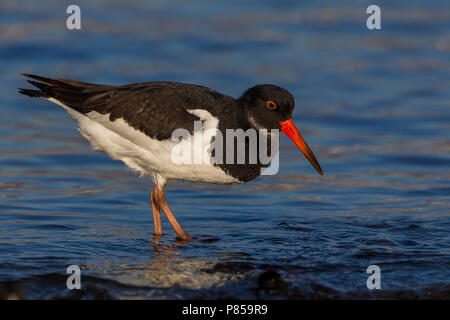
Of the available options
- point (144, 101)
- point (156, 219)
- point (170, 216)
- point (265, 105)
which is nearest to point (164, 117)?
point (144, 101)

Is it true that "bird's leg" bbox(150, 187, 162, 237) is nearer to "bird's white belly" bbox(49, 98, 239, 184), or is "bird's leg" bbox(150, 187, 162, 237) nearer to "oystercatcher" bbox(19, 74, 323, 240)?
"oystercatcher" bbox(19, 74, 323, 240)

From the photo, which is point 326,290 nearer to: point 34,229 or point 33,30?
point 34,229

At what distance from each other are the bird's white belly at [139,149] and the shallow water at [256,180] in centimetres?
69

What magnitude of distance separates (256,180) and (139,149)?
3238 millimetres

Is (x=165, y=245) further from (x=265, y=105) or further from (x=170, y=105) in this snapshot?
(x=265, y=105)

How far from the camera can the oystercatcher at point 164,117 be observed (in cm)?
712

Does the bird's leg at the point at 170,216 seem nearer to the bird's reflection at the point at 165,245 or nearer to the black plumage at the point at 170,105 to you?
the bird's reflection at the point at 165,245

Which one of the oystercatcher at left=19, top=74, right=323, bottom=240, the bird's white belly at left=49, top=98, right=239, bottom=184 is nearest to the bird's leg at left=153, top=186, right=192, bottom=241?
the oystercatcher at left=19, top=74, right=323, bottom=240

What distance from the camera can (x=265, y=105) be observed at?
7.40 meters

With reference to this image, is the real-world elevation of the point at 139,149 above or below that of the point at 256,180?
above

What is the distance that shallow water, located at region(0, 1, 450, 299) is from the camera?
6332 millimetres

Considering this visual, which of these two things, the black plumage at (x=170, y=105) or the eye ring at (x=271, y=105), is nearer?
the black plumage at (x=170, y=105)

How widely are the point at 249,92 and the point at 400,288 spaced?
99.8 inches

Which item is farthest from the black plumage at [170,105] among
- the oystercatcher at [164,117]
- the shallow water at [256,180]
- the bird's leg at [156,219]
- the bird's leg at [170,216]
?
the shallow water at [256,180]
